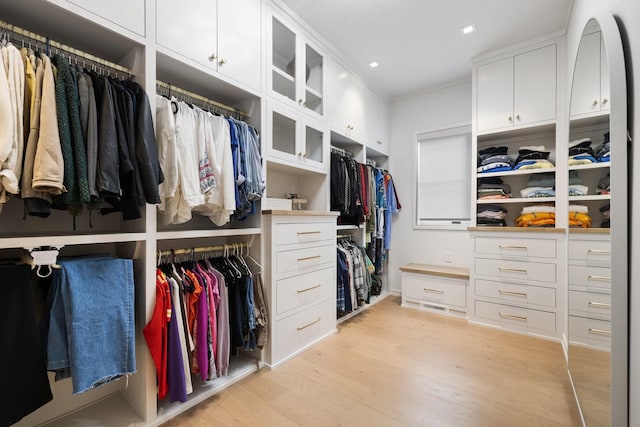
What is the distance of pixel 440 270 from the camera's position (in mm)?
3098

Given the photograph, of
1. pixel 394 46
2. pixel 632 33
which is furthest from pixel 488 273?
pixel 394 46

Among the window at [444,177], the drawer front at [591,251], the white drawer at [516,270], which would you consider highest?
the window at [444,177]

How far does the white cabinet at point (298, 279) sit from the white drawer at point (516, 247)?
157 centimetres

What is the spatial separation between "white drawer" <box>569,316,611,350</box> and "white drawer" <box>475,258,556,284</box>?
843 millimetres

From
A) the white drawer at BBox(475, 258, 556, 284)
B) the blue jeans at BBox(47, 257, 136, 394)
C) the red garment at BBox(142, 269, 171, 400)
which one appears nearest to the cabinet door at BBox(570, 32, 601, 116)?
the white drawer at BBox(475, 258, 556, 284)

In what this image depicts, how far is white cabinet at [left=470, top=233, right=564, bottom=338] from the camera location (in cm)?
240

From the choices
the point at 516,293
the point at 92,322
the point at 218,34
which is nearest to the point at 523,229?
the point at 516,293

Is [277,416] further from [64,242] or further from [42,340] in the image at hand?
[64,242]

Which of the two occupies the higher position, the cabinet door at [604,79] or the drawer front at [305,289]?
the cabinet door at [604,79]

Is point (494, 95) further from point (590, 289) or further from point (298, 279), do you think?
point (298, 279)

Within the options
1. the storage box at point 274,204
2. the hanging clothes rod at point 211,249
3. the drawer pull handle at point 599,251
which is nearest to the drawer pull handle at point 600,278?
the drawer pull handle at point 599,251

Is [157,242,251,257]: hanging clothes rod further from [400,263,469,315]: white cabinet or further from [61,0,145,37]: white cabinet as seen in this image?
[400,263,469,315]: white cabinet

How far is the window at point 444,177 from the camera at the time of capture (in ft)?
11.0

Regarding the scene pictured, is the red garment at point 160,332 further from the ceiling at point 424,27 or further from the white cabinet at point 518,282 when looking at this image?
the white cabinet at point 518,282
